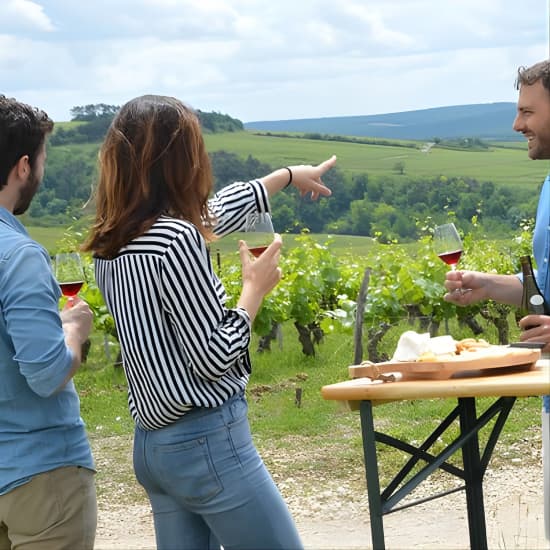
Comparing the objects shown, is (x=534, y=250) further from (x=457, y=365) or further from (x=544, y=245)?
(x=457, y=365)

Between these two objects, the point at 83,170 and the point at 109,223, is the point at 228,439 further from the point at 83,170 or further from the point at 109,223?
the point at 83,170

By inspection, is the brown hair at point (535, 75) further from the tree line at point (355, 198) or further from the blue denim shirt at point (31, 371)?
the tree line at point (355, 198)

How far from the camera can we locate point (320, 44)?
65000mm

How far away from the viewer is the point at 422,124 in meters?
37.2

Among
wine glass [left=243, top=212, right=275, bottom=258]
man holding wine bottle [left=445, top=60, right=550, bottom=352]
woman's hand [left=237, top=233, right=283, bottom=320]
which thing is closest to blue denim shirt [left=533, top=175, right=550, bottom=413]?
man holding wine bottle [left=445, top=60, right=550, bottom=352]

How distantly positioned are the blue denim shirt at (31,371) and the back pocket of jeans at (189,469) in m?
0.27

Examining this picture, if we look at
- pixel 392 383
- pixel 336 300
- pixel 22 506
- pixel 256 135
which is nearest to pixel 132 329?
pixel 22 506

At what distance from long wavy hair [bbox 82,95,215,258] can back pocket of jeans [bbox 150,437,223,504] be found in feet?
1.32

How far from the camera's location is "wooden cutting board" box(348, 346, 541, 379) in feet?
8.08

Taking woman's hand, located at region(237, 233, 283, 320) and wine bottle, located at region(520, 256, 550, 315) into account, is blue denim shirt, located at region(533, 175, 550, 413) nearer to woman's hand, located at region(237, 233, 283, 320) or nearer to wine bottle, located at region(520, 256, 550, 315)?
wine bottle, located at region(520, 256, 550, 315)

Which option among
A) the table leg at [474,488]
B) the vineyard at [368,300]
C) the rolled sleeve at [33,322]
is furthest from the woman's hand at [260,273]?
the vineyard at [368,300]

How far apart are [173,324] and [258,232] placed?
0.48m

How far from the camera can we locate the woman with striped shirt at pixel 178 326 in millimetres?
1993

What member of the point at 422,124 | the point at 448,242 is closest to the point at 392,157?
the point at 422,124
